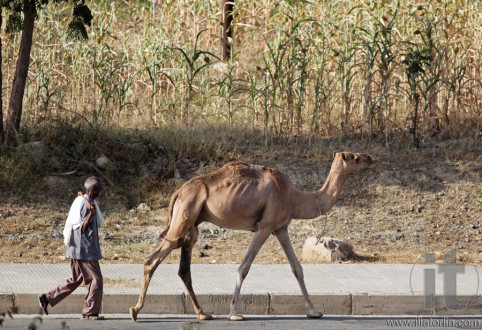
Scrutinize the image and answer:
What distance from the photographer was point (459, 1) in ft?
51.2

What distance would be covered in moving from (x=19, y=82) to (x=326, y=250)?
562 centimetres

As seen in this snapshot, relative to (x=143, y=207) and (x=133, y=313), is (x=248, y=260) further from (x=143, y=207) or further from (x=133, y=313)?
(x=143, y=207)

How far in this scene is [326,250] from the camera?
1088 centimetres

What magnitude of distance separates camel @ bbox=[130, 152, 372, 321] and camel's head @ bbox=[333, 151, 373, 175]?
612mm

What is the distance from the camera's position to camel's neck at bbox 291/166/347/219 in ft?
27.7

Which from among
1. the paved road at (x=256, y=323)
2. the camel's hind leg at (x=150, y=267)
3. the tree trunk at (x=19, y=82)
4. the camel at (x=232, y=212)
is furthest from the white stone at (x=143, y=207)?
the camel's hind leg at (x=150, y=267)

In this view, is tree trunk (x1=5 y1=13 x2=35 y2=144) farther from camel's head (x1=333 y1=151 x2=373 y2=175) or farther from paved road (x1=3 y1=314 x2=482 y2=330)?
camel's head (x1=333 y1=151 x2=373 y2=175)

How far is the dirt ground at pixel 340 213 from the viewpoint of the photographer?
11391mm

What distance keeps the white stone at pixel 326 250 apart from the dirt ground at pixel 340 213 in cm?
15

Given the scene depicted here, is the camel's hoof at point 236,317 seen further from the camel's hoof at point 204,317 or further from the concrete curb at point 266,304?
the concrete curb at point 266,304

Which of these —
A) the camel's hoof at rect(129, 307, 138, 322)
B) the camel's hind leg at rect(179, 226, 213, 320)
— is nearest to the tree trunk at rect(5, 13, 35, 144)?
the camel's hind leg at rect(179, 226, 213, 320)

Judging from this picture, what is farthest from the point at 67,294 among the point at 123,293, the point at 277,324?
the point at 277,324

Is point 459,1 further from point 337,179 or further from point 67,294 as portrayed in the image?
point 67,294


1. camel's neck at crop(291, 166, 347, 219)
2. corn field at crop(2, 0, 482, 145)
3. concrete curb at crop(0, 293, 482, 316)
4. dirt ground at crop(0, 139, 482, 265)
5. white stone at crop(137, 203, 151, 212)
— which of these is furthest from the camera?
corn field at crop(2, 0, 482, 145)
